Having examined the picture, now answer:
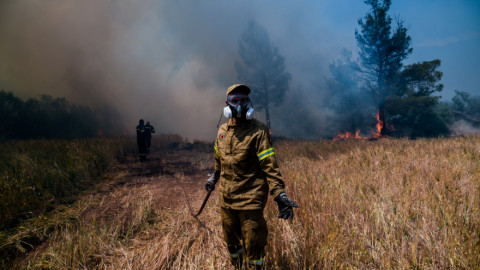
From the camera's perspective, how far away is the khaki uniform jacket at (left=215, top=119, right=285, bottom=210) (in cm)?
206

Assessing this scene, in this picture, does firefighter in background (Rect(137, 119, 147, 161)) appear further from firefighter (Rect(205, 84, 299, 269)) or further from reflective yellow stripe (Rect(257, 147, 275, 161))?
reflective yellow stripe (Rect(257, 147, 275, 161))

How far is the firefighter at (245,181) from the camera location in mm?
2064

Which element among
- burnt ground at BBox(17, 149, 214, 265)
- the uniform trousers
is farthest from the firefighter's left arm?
burnt ground at BBox(17, 149, 214, 265)

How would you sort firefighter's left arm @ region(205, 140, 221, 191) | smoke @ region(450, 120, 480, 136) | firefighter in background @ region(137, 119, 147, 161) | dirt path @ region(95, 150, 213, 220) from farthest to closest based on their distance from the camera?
smoke @ region(450, 120, 480, 136) → firefighter in background @ region(137, 119, 147, 161) → dirt path @ region(95, 150, 213, 220) → firefighter's left arm @ region(205, 140, 221, 191)

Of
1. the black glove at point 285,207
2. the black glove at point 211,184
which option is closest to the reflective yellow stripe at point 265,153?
the black glove at point 285,207

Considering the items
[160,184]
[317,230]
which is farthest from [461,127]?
[160,184]

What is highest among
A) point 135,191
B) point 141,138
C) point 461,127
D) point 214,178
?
point 461,127

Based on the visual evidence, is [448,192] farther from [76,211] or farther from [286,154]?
[76,211]

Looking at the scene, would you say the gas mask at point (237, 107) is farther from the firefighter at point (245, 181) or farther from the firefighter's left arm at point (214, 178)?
the firefighter's left arm at point (214, 178)

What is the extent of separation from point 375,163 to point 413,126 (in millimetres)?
20569

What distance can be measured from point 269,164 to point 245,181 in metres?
0.32

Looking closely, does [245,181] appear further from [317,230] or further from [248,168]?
[317,230]

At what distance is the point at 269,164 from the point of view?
6.75ft

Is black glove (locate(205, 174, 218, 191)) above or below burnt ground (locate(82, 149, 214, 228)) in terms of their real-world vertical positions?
above
